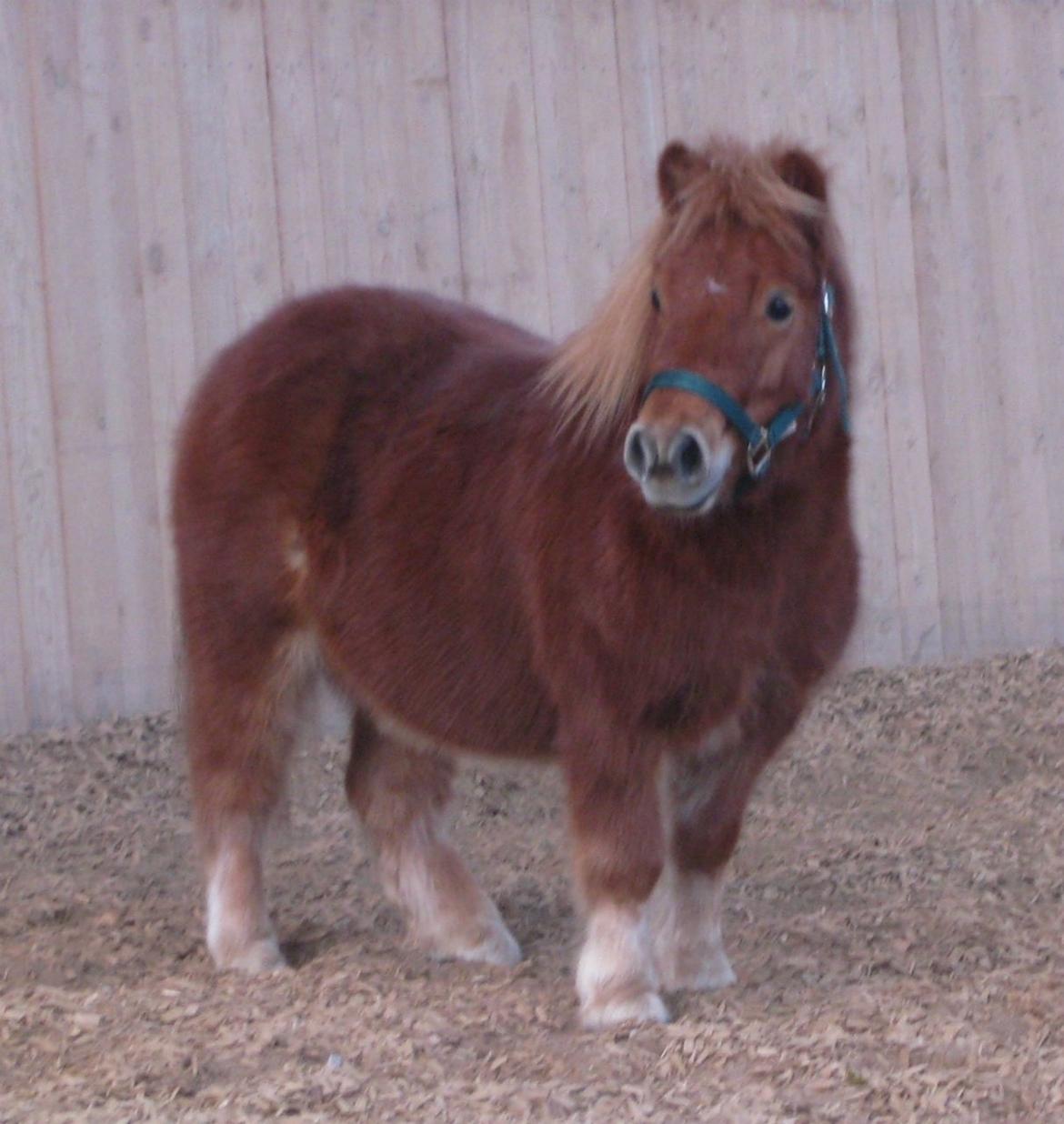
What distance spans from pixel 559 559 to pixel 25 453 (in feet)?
8.63

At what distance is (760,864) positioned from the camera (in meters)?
4.96

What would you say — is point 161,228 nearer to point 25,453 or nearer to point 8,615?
point 25,453

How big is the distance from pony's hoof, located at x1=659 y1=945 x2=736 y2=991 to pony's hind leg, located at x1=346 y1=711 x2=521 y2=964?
0.54m

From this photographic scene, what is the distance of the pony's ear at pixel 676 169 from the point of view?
3.52 metres

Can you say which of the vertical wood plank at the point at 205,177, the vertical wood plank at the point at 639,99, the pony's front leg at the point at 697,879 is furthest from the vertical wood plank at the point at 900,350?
the pony's front leg at the point at 697,879

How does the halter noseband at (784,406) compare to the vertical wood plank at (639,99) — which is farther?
the vertical wood plank at (639,99)

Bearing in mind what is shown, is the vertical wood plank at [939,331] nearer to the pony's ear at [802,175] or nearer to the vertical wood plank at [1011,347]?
the vertical wood plank at [1011,347]

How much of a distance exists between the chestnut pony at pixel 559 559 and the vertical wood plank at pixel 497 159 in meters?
1.57

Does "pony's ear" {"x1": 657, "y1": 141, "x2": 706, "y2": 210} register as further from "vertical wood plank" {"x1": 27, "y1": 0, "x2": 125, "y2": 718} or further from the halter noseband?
"vertical wood plank" {"x1": 27, "y1": 0, "x2": 125, "y2": 718}

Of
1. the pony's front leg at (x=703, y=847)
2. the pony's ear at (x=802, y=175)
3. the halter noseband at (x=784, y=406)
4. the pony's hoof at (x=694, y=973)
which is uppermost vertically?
the pony's ear at (x=802, y=175)

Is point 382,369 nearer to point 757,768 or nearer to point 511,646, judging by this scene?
point 511,646

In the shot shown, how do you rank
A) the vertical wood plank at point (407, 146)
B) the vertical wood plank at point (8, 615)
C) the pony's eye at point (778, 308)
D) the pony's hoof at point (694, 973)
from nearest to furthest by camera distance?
the pony's eye at point (778, 308), the pony's hoof at point (694, 973), the vertical wood plank at point (8, 615), the vertical wood plank at point (407, 146)

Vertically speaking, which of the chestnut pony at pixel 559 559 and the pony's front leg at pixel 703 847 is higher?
the chestnut pony at pixel 559 559

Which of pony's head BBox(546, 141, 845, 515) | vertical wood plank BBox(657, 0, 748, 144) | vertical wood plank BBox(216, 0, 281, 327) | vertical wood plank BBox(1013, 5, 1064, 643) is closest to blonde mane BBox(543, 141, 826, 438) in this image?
pony's head BBox(546, 141, 845, 515)
